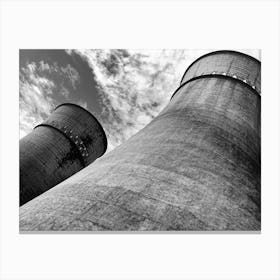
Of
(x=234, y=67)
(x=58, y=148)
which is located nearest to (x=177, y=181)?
(x=234, y=67)

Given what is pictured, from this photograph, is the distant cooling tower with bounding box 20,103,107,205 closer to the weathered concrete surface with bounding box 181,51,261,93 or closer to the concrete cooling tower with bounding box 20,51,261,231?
the weathered concrete surface with bounding box 181,51,261,93

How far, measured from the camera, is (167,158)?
131 inches

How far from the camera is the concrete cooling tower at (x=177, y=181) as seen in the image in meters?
2.55

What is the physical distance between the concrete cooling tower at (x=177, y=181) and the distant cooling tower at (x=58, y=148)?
403cm

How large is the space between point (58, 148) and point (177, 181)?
5.50 metres

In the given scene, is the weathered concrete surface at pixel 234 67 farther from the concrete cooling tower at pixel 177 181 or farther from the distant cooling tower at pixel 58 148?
the distant cooling tower at pixel 58 148

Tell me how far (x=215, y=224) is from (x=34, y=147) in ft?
19.7

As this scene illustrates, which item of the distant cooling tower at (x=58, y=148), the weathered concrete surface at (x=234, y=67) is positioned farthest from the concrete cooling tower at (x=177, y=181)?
the distant cooling tower at (x=58, y=148)

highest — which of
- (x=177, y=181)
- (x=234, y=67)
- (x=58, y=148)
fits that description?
(x=234, y=67)

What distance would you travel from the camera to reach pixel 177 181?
2.99 m

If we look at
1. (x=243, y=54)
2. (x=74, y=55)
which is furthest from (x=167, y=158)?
(x=243, y=54)

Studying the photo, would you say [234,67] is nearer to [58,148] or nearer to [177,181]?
[177,181]

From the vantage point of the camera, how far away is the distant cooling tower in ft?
23.9
